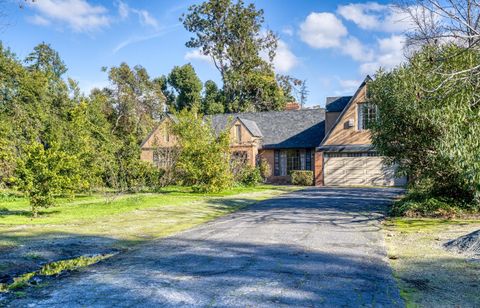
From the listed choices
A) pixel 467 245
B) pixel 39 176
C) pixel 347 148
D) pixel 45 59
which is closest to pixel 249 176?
pixel 347 148

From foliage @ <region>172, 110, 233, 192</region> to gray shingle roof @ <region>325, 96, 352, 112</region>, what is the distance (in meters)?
11.2

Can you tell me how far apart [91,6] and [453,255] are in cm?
1665

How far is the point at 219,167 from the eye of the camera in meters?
22.3

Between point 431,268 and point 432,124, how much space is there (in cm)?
677

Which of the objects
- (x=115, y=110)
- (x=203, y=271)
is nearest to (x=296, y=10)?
(x=203, y=271)

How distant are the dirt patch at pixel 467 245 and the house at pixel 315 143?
54.5 feet

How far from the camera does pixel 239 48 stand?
50.8 metres

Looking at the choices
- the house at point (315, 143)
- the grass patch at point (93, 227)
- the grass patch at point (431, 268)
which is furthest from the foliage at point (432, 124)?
the house at point (315, 143)

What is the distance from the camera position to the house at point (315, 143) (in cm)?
2817

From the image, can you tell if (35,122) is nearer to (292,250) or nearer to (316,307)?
(292,250)

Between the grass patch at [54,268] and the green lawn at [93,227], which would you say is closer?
the grass patch at [54,268]

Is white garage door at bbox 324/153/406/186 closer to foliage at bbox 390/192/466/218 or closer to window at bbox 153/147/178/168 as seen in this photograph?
window at bbox 153/147/178/168

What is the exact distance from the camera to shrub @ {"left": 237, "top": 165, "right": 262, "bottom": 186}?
29197mm

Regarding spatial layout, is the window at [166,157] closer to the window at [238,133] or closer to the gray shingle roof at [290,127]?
the gray shingle roof at [290,127]
